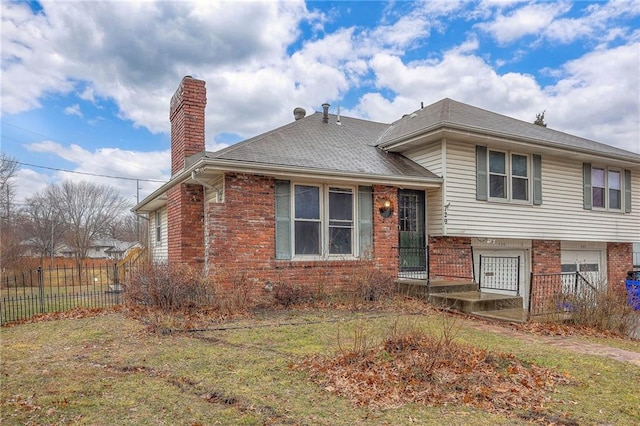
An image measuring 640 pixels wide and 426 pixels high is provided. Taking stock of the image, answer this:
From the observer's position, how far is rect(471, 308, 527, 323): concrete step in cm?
772

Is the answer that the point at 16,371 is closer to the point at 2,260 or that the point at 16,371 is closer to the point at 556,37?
the point at 556,37

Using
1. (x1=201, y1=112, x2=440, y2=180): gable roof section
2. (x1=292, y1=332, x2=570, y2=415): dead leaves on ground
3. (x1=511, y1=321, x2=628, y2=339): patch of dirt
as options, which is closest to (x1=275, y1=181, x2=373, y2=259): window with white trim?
(x1=201, y1=112, x2=440, y2=180): gable roof section

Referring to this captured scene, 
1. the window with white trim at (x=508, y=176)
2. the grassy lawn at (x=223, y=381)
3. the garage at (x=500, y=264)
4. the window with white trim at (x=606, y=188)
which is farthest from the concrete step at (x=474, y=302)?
the window with white trim at (x=606, y=188)

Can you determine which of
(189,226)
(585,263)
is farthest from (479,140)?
(189,226)

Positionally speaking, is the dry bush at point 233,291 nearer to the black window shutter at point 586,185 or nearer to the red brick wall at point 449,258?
the red brick wall at point 449,258

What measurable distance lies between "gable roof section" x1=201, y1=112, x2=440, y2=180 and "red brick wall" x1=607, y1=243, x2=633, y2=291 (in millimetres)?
8850

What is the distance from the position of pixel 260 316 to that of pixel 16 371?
3.90 metres

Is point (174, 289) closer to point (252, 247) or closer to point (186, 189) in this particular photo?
point (252, 247)

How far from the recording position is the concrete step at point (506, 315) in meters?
7.72

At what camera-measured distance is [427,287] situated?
30.3 feet

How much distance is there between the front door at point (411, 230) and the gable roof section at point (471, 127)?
5.52ft

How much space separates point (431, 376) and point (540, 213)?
33.0 ft

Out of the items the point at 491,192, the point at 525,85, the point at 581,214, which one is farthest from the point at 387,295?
the point at 525,85

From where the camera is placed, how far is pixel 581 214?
13.3 m
